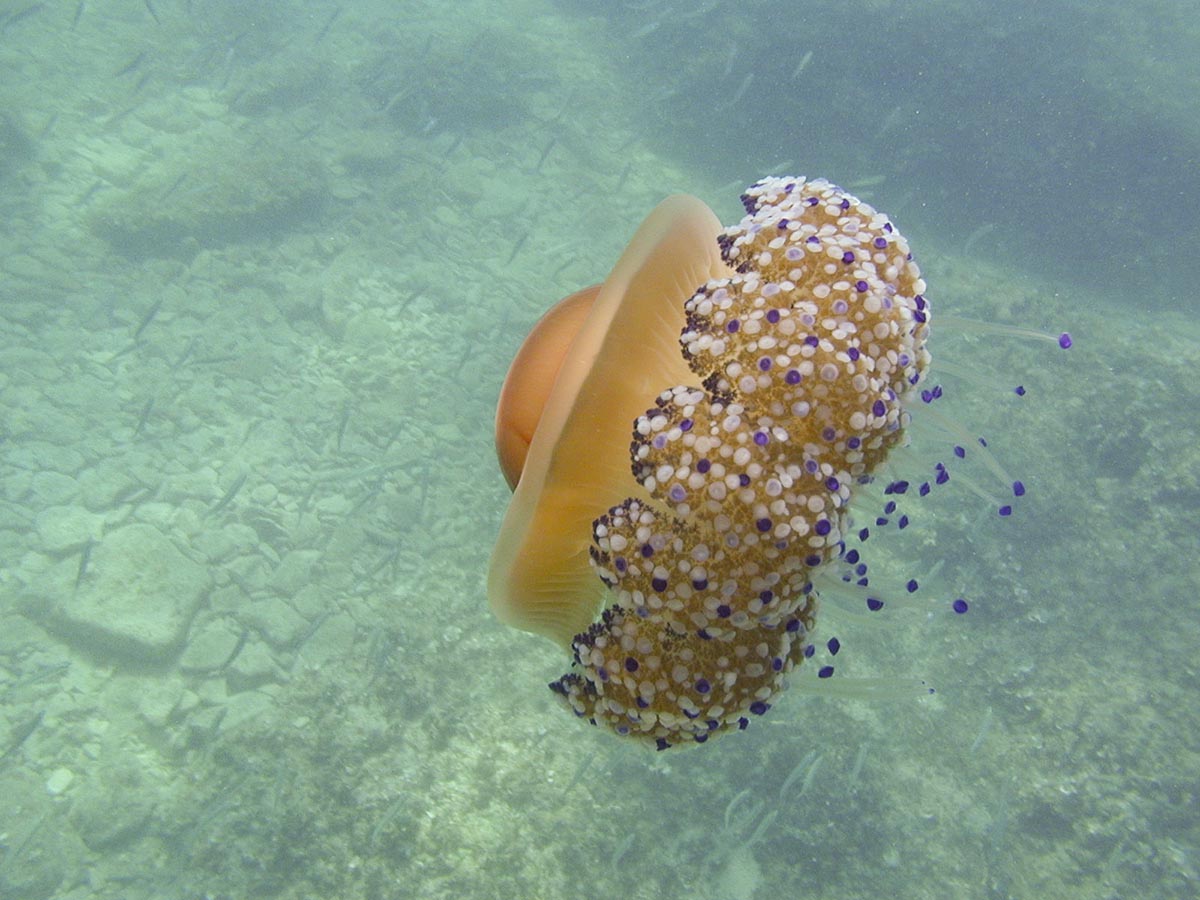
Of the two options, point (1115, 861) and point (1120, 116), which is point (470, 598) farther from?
point (1120, 116)

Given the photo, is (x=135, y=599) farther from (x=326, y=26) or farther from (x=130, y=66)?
(x=326, y=26)

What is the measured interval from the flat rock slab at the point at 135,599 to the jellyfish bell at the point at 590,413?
6.01m

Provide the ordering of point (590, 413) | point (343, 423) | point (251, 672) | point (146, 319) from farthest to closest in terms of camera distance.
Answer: point (146, 319)
point (343, 423)
point (251, 672)
point (590, 413)

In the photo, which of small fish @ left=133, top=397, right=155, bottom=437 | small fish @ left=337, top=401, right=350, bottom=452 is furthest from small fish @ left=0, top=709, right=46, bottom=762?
small fish @ left=337, top=401, right=350, bottom=452

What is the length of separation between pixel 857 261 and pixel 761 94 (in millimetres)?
15770

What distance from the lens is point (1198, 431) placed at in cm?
960

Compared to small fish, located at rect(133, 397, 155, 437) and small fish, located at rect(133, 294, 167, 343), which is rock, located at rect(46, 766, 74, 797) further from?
small fish, located at rect(133, 294, 167, 343)

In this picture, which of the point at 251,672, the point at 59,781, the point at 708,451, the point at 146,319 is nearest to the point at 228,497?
the point at 251,672

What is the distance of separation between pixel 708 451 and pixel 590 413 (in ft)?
1.17

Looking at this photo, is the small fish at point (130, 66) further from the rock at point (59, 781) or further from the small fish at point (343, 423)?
the rock at point (59, 781)

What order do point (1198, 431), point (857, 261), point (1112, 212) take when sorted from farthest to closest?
point (1112, 212)
point (1198, 431)
point (857, 261)

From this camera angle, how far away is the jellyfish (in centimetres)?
188

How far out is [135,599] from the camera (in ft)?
23.4

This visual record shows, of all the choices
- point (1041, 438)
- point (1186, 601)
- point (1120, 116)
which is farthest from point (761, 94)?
point (1186, 601)
